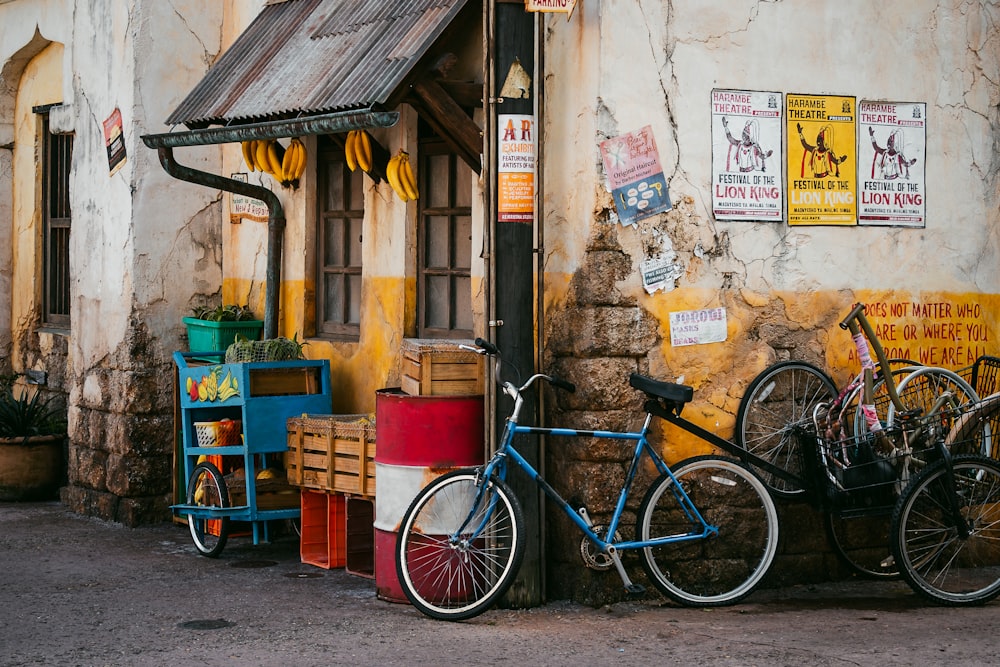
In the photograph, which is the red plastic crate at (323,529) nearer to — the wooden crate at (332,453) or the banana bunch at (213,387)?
the wooden crate at (332,453)

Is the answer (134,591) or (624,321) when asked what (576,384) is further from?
(134,591)

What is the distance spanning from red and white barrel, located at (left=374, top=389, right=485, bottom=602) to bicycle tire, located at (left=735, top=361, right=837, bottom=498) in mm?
1475

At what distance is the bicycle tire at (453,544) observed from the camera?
23.8ft

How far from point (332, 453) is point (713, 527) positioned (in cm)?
238

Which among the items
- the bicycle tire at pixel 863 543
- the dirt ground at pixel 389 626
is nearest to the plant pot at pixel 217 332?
the dirt ground at pixel 389 626

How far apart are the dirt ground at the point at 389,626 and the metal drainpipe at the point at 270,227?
1919mm

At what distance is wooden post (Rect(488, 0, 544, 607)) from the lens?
24.5 feet

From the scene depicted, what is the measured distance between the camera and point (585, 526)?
7316 mm

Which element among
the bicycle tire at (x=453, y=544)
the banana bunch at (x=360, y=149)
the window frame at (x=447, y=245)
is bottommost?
the bicycle tire at (x=453, y=544)

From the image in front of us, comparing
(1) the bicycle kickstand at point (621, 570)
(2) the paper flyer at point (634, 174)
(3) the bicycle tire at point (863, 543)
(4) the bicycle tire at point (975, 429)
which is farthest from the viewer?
(3) the bicycle tire at point (863, 543)

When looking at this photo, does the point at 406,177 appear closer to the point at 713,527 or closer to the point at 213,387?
the point at 213,387

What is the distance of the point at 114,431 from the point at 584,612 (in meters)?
4.72

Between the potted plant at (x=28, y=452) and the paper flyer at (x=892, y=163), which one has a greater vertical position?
the paper flyer at (x=892, y=163)

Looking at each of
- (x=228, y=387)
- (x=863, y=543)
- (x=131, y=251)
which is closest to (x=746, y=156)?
(x=863, y=543)
